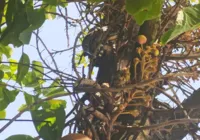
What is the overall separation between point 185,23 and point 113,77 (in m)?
0.36

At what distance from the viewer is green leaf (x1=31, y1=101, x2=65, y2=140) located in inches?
A: 28.4

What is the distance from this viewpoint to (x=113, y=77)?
927 millimetres

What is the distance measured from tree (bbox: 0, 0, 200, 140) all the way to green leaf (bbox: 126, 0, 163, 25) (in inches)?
7.2

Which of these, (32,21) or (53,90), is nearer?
(32,21)

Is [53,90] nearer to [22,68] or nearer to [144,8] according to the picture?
[22,68]

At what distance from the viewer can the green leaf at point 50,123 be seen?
0.72m

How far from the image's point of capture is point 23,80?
98cm

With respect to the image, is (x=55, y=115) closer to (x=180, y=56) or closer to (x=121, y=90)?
(x=121, y=90)

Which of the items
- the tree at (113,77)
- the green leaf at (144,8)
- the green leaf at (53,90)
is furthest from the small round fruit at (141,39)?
the green leaf at (144,8)

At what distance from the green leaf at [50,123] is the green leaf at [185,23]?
258 mm

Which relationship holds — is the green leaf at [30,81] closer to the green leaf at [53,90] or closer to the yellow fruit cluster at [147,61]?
the green leaf at [53,90]

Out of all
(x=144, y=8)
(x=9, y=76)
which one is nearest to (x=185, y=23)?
(x=144, y=8)

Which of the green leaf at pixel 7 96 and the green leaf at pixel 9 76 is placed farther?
the green leaf at pixel 9 76

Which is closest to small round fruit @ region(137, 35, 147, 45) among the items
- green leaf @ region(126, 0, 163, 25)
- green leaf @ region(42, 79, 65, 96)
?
green leaf @ region(42, 79, 65, 96)
